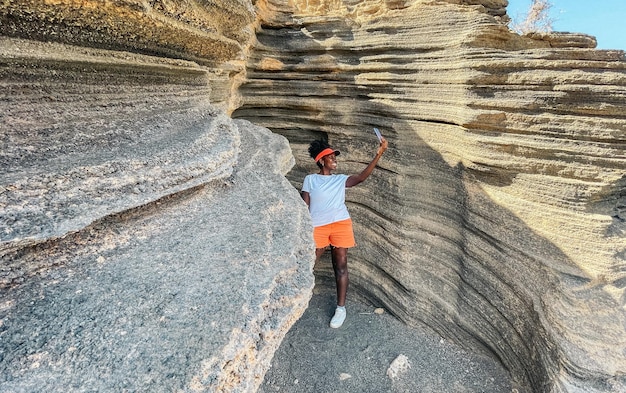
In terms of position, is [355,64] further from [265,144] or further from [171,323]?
[171,323]

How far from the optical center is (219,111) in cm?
249

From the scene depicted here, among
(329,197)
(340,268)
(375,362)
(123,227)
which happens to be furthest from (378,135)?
(123,227)

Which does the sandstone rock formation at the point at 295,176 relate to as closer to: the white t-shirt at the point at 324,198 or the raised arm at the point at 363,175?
the raised arm at the point at 363,175

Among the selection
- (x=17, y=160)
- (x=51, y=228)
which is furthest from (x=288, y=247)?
(x=17, y=160)

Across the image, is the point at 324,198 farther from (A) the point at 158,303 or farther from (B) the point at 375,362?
(A) the point at 158,303

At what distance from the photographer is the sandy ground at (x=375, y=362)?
2.95 m

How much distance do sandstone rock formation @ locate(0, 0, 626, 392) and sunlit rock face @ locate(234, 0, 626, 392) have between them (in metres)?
0.01

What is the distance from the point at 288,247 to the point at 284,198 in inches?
18.0

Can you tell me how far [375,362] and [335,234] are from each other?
1048mm

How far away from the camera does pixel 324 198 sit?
3.20 m

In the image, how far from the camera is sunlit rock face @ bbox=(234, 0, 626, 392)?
235 centimetres

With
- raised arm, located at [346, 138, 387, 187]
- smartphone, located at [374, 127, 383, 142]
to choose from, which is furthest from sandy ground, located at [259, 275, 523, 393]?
smartphone, located at [374, 127, 383, 142]

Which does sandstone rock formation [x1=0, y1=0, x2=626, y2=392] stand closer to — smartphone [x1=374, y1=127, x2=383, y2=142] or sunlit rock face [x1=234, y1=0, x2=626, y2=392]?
sunlit rock face [x1=234, y1=0, x2=626, y2=392]

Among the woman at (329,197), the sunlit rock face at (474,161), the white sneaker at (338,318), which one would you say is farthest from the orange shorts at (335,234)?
the white sneaker at (338,318)
